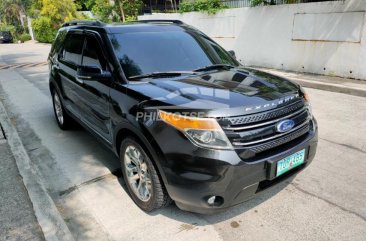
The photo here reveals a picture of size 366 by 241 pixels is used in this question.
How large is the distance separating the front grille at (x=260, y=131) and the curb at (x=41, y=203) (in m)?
1.66

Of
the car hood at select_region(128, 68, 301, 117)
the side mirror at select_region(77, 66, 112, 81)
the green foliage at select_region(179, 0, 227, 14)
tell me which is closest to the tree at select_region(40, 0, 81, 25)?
the green foliage at select_region(179, 0, 227, 14)

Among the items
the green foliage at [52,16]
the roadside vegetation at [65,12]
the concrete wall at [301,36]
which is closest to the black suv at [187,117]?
the concrete wall at [301,36]

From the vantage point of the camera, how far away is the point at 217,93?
2.84 metres

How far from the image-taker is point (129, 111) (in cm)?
306

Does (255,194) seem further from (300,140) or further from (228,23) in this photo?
(228,23)

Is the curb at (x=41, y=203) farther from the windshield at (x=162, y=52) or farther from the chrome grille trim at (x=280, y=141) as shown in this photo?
the chrome grille trim at (x=280, y=141)

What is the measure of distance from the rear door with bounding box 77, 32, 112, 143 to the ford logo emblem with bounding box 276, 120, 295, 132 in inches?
69.3

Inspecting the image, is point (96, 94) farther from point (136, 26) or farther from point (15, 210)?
point (15, 210)

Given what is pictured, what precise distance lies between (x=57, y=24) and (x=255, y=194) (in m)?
35.8

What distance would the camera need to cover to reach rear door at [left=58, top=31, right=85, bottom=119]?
14.5 feet

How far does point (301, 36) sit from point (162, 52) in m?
7.05

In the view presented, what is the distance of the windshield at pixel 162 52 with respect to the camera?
138 inches

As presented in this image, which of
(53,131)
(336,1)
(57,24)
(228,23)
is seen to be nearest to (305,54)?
(336,1)

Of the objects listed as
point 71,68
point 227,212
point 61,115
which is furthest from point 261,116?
point 61,115
